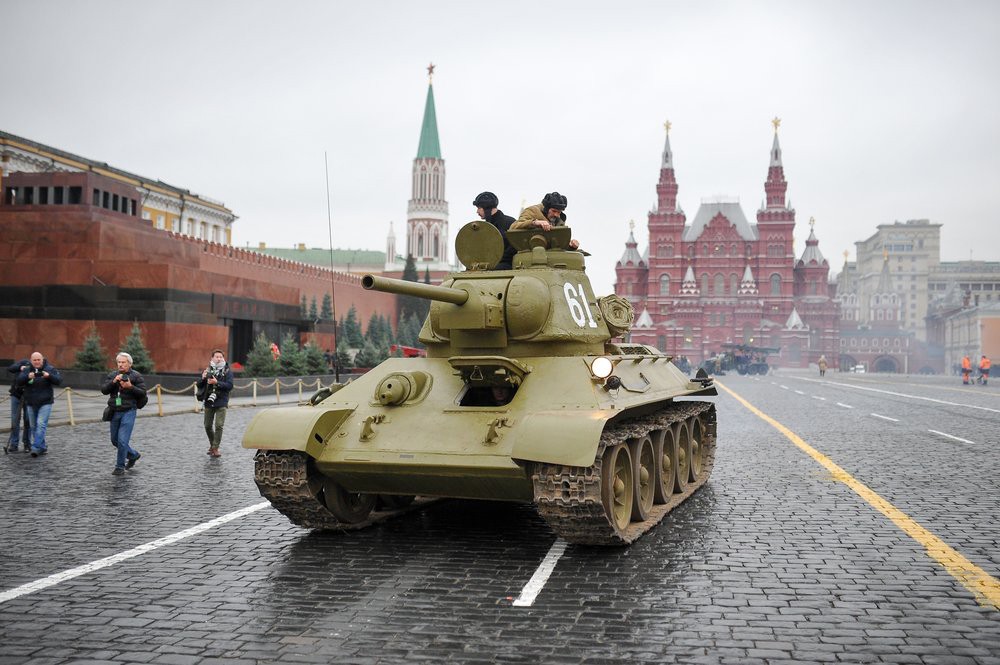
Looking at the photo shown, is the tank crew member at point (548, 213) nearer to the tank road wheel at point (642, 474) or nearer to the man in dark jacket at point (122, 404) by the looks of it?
the tank road wheel at point (642, 474)

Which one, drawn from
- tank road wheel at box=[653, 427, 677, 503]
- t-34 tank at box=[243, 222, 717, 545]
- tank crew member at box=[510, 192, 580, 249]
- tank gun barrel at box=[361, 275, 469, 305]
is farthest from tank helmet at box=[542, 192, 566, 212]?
tank road wheel at box=[653, 427, 677, 503]

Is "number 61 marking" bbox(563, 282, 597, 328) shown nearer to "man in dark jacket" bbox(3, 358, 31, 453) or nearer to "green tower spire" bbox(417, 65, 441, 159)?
"man in dark jacket" bbox(3, 358, 31, 453)

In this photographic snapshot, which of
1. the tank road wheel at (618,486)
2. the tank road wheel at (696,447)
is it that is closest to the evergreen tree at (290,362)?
the tank road wheel at (696,447)

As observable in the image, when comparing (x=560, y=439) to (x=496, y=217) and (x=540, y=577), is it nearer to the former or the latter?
(x=540, y=577)

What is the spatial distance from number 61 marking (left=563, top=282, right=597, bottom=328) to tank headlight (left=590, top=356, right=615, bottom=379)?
1.05 m

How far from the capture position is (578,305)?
890cm

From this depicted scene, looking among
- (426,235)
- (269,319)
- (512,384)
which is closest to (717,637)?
(512,384)

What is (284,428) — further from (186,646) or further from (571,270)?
(571,270)

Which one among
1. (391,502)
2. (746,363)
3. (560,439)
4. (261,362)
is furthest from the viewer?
(746,363)

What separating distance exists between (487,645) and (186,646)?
1.66 m

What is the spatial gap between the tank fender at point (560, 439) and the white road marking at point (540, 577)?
0.83 meters

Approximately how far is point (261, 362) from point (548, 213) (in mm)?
25122

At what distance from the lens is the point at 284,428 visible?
7.32 meters

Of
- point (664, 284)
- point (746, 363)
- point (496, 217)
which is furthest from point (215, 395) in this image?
point (664, 284)
